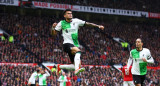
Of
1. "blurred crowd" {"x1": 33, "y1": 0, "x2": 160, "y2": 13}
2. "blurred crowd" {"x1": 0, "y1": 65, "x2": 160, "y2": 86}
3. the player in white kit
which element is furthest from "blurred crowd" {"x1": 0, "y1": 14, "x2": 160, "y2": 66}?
the player in white kit

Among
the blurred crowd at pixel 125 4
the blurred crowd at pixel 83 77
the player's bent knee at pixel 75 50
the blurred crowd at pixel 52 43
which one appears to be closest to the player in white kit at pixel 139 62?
the player's bent knee at pixel 75 50

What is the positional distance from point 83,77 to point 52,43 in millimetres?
7991

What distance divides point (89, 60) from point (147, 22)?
21.1m

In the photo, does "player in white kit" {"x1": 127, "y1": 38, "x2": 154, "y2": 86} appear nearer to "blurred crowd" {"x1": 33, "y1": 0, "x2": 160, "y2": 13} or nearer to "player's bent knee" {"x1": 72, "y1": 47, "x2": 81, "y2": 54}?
"player's bent knee" {"x1": 72, "y1": 47, "x2": 81, "y2": 54}

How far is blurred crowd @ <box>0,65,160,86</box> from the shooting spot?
81.2 feet

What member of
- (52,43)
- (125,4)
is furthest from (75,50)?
(125,4)

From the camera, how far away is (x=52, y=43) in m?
34.6

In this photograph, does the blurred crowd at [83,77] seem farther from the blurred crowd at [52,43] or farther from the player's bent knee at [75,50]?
the player's bent knee at [75,50]

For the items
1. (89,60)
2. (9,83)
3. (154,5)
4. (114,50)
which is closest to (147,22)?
(154,5)

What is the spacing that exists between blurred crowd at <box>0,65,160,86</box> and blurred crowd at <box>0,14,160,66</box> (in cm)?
247

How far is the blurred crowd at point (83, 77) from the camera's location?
24736 millimetres

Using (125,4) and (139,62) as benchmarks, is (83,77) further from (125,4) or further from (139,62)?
(125,4)

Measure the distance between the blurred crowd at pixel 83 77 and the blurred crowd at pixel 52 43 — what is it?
8.12ft

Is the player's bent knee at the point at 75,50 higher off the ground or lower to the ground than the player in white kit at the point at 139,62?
higher
